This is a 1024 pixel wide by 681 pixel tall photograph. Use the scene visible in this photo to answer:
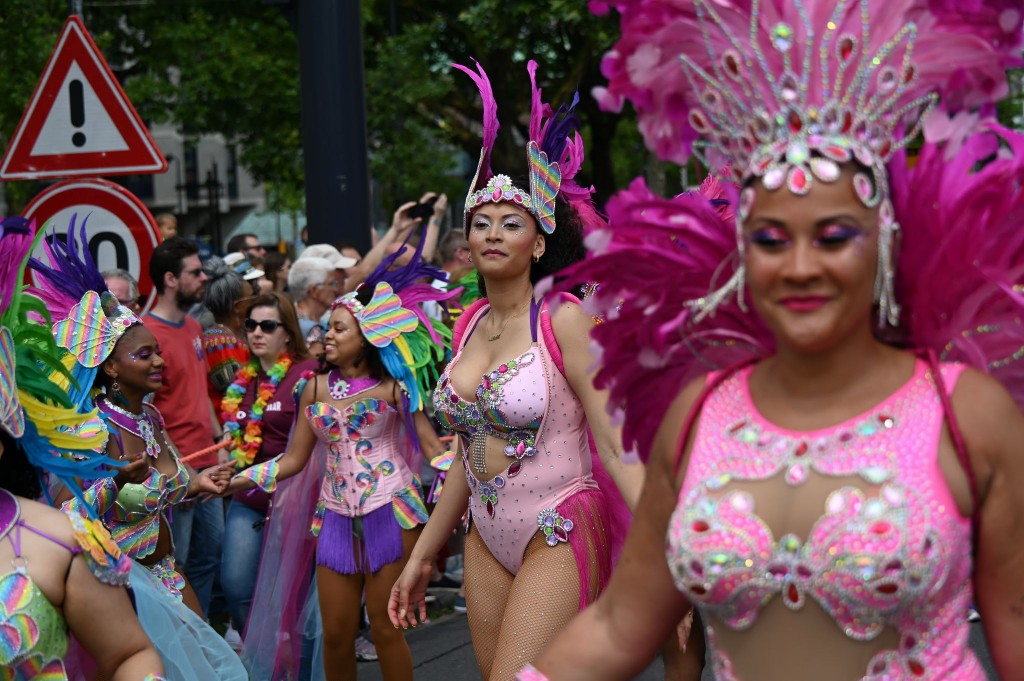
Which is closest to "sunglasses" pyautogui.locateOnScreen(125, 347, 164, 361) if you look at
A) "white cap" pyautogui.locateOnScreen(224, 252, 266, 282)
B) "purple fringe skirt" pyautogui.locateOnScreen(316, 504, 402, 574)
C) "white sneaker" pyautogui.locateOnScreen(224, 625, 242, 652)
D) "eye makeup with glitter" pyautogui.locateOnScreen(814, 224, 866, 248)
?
"purple fringe skirt" pyautogui.locateOnScreen(316, 504, 402, 574)

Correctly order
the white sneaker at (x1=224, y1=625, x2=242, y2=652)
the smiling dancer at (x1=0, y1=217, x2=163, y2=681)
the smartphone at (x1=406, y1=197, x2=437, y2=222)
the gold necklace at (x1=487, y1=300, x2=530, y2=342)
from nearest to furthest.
→ the smiling dancer at (x1=0, y1=217, x2=163, y2=681)
the gold necklace at (x1=487, y1=300, x2=530, y2=342)
the white sneaker at (x1=224, y1=625, x2=242, y2=652)
the smartphone at (x1=406, y1=197, x2=437, y2=222)

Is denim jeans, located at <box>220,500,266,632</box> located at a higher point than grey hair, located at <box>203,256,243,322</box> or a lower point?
lower

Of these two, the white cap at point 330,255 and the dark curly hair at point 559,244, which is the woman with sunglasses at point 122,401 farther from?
the white cap at point 330,255

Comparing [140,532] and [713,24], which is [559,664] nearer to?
[713,24]

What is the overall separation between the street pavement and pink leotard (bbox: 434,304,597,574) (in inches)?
99.8

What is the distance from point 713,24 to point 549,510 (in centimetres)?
239

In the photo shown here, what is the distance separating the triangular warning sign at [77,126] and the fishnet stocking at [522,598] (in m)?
2.97

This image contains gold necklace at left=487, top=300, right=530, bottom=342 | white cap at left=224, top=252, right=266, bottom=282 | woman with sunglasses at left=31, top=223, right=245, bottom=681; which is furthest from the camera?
white cap at left=224, top=252, right=266, bottom=282

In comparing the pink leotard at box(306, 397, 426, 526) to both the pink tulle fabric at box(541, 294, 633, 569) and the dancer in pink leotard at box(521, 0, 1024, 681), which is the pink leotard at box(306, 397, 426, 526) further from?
the dancer in pink leotard at box(521, 0, 1024, 681)

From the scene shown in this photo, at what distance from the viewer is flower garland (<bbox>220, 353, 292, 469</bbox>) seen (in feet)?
25.7

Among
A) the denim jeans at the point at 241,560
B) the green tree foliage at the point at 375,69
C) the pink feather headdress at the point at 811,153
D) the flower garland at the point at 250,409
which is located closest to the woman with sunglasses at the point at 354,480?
the denim jeans at the point at 241,560

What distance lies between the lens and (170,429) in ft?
25.9

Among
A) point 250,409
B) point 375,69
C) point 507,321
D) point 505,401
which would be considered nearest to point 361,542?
point 250,409

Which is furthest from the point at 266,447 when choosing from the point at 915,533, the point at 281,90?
the point at 281,90
